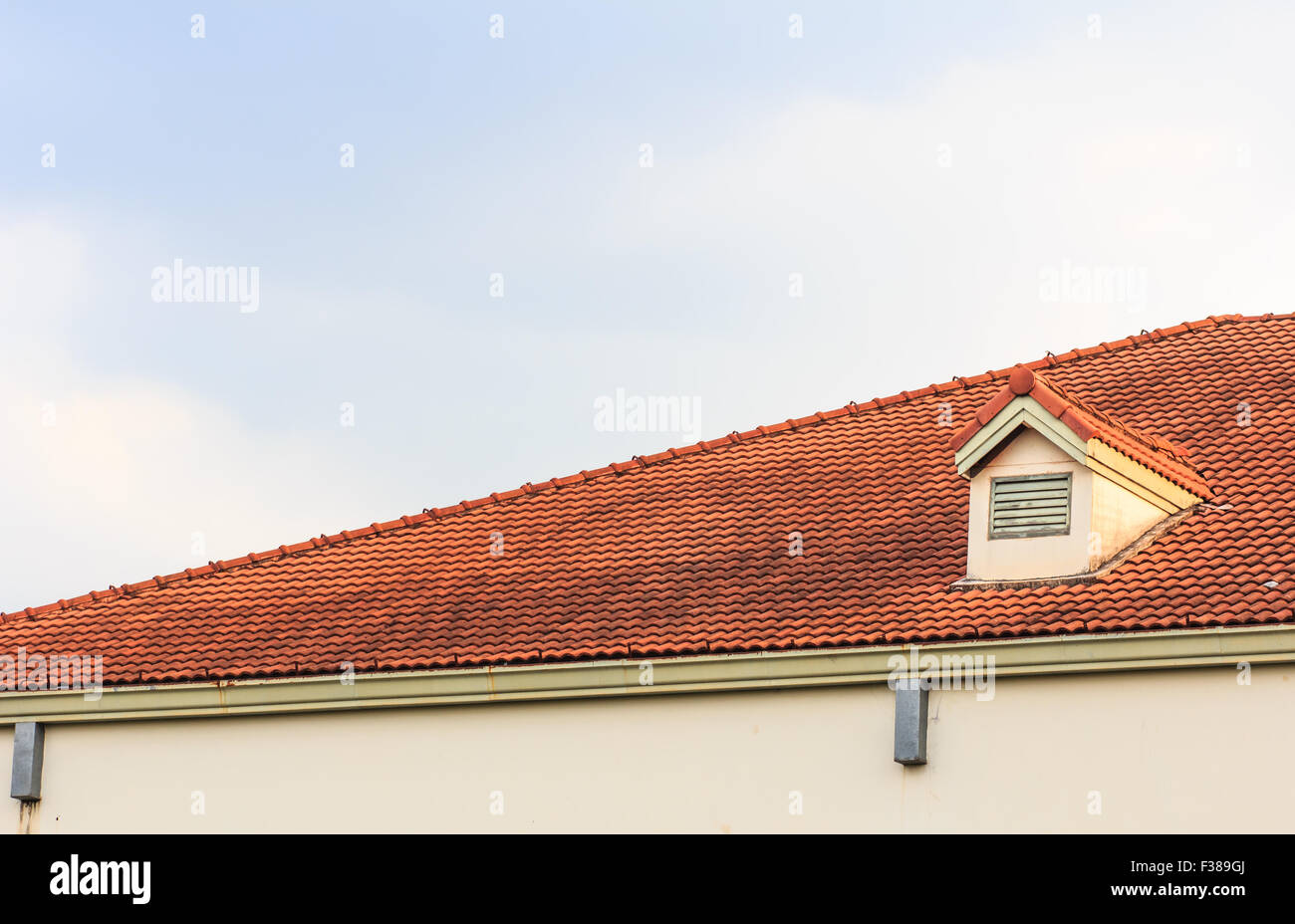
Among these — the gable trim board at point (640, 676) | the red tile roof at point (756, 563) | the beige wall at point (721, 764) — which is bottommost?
the beige wall at point (721, 764)

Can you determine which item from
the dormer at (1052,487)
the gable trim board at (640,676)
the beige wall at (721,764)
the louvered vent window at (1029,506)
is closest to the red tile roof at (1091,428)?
the dormer at (1052,487)

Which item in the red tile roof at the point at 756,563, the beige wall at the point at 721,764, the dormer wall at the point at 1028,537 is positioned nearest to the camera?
the beige wall at the point at 721,764

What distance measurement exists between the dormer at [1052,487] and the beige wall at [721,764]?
52.2 inches

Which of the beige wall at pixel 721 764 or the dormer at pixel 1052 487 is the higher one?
the dormer at pixel 1052 487

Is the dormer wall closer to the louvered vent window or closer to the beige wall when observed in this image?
the louvered vent window

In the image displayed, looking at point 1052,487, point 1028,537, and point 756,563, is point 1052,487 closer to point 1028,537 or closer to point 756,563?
point 1028,537

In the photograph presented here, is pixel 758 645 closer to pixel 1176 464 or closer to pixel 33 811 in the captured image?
pixel 1176 464

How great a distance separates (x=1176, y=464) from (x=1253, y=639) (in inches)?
110

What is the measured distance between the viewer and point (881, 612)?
13281 mm

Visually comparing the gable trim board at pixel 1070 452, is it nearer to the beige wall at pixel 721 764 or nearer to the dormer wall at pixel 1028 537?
the dormer wall at pixel 1028 537

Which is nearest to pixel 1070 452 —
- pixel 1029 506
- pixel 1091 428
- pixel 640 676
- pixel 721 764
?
pixel 1091 428

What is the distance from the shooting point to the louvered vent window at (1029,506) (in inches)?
535
